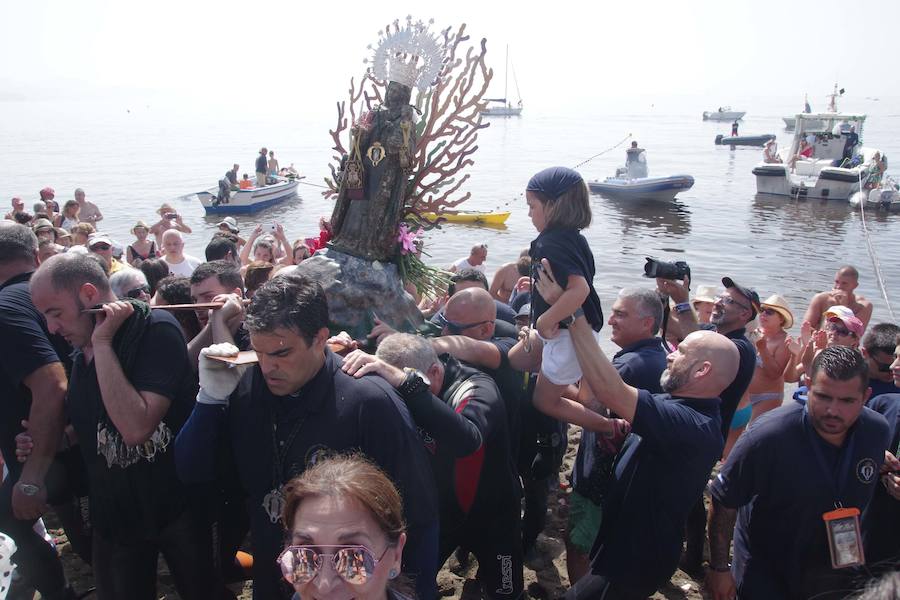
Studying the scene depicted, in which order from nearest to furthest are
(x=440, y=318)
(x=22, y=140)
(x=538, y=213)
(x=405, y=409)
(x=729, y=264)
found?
(x=405, y=409) → (x=538, y=213) → (x=440, y=318) → (x=729, y=264) → (x=22, y=140)

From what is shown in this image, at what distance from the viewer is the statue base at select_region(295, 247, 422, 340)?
459cm

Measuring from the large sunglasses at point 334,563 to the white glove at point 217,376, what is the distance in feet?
3.08

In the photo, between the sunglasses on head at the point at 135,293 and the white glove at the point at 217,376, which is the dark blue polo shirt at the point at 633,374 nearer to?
the white glove at the point at 217,376

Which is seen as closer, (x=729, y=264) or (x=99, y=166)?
(x=729, y=264)

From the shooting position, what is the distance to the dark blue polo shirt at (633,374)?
144 inches

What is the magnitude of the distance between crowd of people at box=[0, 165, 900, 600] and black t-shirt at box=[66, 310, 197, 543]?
0.01 m

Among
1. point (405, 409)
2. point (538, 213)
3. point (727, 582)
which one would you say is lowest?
point (727, 582)

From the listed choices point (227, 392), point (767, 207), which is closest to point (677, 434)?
point (227, 392)

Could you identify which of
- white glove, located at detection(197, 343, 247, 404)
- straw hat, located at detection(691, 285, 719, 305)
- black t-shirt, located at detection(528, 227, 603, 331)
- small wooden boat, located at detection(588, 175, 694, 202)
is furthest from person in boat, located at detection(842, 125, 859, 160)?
white glove, located at detection(197, 343, 247, 404)

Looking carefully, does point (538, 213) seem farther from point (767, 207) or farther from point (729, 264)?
point (767, 207)

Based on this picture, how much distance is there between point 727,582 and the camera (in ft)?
10.6

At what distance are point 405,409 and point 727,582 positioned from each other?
1904 mm

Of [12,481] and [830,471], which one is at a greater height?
[830,471]

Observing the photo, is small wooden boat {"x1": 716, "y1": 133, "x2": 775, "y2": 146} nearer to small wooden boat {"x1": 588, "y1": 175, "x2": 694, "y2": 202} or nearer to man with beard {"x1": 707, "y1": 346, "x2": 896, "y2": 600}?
small wooden boat {"x1": 588, "y1": 175, "x2": 694, "y2": 202}
